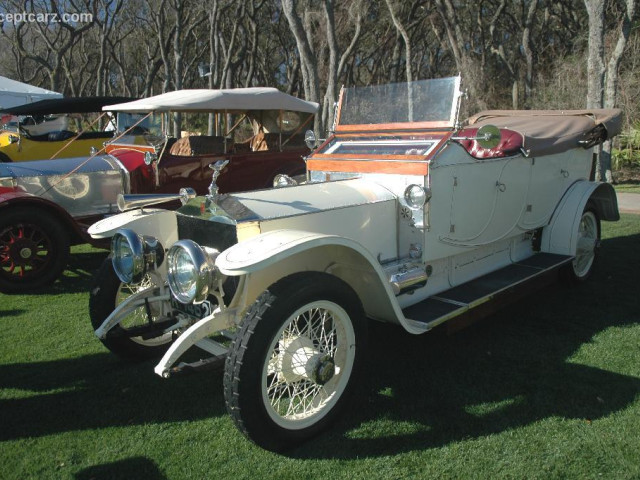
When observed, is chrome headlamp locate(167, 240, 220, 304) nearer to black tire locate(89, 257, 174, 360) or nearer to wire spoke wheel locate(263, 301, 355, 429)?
wire spoke wheel locate(263, 301, 355, 429)

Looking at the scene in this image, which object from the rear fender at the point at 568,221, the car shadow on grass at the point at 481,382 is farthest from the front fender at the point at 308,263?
the rear fender at the point at 568,221

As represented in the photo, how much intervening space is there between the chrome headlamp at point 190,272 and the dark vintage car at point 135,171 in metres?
3.19

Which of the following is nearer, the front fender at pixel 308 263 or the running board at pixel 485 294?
the front fender at pixel 308 263

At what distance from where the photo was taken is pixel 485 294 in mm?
3879

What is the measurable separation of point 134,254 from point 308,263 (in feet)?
3.30

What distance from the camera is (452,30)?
55.7 ft

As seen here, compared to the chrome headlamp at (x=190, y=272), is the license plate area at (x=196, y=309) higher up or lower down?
lower down

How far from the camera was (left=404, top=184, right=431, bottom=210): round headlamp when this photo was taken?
346 cm

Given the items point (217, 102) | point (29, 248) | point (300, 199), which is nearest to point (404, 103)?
point (300, 199)

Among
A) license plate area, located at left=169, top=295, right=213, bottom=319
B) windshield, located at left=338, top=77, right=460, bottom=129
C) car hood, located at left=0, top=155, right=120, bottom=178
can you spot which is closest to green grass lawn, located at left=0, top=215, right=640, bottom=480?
A: license plate area, located at left=169, top=295, right=213, bottom=319

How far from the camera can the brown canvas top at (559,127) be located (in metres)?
4.58

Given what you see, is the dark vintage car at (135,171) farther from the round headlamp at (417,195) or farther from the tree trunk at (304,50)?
the tree trunk at (304,50)

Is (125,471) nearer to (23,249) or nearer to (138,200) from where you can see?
(138,200)

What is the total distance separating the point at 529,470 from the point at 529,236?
279 cm
